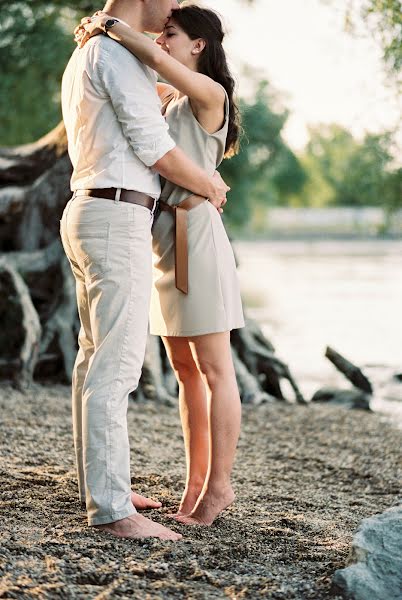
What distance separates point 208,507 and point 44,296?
5.32m

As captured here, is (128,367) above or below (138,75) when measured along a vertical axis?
below

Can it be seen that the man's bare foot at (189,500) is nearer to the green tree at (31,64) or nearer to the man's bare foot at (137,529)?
the man's bare foot at (137,529)

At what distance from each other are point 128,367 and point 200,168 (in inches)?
31.8

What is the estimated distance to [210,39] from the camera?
4.15 metres

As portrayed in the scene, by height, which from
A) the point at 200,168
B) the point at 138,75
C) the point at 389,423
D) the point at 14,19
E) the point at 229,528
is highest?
the point at 14,19

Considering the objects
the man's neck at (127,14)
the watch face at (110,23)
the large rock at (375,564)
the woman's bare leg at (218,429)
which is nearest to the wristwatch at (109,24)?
the watch face at (110,23)

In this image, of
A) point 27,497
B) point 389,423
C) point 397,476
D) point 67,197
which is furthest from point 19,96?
point 27,497

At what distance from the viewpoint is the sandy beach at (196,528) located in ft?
11.4

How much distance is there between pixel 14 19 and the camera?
13648 mm

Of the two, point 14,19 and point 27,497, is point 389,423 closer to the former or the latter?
point 27,497

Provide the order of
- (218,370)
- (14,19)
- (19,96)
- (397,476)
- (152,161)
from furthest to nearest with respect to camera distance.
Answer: (19,96) < (14,19) < (397,476) < (218,370) < (152,161)

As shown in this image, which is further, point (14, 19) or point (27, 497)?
point (14, 19)

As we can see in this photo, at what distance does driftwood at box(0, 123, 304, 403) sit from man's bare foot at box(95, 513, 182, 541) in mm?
4405

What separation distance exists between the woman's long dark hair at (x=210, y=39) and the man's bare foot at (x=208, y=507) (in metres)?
1.47
